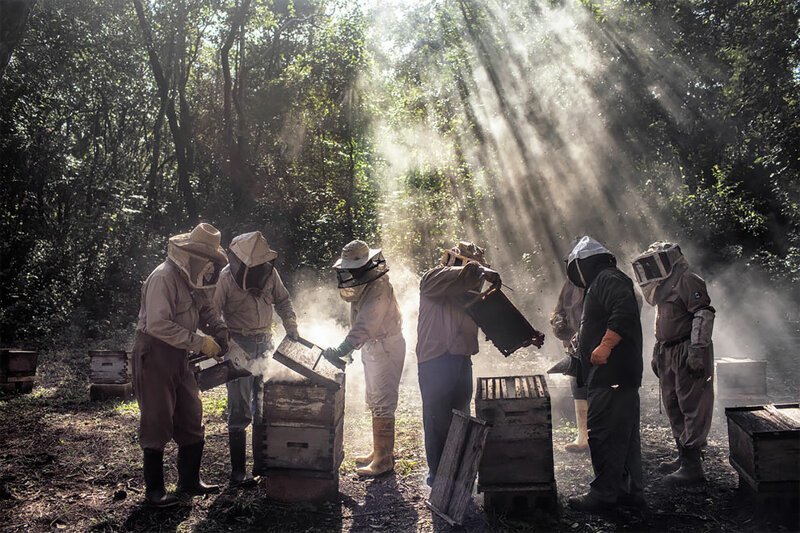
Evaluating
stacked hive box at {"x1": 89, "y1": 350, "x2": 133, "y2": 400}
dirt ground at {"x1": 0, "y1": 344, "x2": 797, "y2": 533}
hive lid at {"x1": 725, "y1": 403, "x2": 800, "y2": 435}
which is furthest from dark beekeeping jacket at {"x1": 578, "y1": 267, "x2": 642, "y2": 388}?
stacked hive box at {"x1": 89, "y1": 350, "x2": 133, "y2": 400}

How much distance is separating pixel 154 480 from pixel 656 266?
172 inches

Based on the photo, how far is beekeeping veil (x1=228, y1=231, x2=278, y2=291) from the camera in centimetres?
523

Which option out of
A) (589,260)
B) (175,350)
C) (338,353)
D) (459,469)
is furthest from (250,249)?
(589,260)

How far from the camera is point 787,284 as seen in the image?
1507 centimetres

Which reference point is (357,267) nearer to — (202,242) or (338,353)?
(338,353)

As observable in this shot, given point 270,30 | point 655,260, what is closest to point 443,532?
point 655,260

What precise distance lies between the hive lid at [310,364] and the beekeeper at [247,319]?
14.6 inches

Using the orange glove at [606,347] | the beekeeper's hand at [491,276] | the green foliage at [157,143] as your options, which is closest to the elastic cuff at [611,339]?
the orange glove at [606,347]

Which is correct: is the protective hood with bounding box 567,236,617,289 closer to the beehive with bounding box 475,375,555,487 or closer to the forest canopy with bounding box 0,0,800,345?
the beehive with bounding box 475,375,555,487

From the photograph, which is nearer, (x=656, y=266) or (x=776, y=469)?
(x=776, y=469)

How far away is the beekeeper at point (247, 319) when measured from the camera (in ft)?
17.0

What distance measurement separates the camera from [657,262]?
5.30 metres

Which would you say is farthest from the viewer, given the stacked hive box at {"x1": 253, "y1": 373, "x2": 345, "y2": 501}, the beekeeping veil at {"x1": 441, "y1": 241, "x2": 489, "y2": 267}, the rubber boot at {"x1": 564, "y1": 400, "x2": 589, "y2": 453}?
the rubber boot at {"x1": 564, "y1": 400, "x2": 589, "y2": 453}

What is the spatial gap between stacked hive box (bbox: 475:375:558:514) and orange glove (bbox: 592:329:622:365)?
452mm
